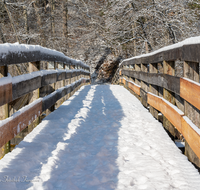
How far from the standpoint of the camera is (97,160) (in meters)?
2.70

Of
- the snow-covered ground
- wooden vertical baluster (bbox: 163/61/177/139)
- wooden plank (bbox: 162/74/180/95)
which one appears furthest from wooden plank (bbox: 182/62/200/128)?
wooden vertical baluster (bbox: 163/61/177/139)

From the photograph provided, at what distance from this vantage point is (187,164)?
2.53m

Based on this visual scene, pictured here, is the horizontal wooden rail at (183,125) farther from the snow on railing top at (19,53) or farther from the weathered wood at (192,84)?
the snow on railing top at (19,53)

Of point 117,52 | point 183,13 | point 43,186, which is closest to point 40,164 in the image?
point 43,186

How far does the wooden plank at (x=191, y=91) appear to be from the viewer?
2229 millimetres

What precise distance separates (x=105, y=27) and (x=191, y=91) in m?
18.3

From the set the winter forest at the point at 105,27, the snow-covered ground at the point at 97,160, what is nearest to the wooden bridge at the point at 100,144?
Result: the snow-covered ground at the point at 97,160

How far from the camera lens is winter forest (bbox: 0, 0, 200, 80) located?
45.8 ft

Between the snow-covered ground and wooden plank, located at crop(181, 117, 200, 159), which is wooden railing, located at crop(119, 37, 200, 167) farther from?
the snow-covered ground

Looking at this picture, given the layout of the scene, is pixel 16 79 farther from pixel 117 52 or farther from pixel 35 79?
pixel 117 52

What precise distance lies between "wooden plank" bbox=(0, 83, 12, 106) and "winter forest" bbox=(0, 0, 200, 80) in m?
10.1

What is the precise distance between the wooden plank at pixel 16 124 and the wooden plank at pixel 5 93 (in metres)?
0.26

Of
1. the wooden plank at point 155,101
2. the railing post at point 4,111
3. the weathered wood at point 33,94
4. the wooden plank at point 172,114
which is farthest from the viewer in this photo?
the wooden plank at point 155,101

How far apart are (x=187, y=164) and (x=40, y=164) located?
1.75 m
